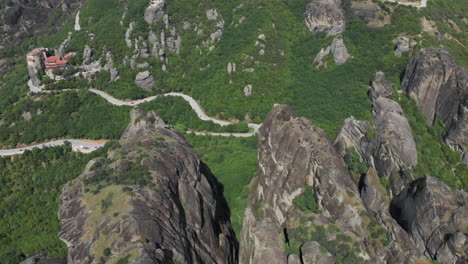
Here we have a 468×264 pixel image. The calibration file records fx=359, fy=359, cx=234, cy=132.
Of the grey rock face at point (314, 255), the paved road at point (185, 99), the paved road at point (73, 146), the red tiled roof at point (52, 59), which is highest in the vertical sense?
the red tiled roof at point (52, 59)

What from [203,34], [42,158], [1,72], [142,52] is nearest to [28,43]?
[1,72]

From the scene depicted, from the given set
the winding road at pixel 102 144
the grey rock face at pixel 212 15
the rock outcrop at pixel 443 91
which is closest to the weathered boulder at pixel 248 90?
the winding road at pixel 102 144

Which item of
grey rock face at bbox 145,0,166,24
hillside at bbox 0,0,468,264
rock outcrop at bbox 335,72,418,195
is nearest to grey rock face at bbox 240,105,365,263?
hillside at bbox 0,0,468,264

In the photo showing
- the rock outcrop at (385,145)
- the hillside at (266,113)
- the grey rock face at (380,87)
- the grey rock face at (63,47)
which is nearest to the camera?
the hillside at (266,113)

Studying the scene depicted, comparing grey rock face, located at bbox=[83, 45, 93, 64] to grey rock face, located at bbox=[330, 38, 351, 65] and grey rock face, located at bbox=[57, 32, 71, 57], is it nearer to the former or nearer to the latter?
grey rock face, located at bbox=[57, 32, 71, 57]

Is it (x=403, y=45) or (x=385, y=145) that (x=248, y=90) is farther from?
(x=403, y=45)

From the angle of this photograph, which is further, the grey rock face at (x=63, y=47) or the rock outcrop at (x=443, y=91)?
the grey rock face at (x=63, y=47)

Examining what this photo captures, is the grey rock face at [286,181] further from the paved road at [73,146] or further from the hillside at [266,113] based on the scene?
the paved road at [73,146]
